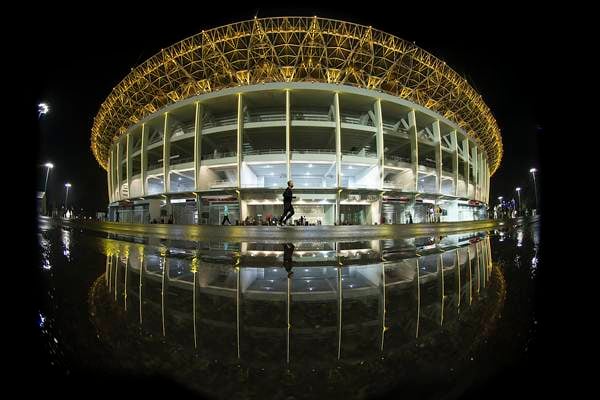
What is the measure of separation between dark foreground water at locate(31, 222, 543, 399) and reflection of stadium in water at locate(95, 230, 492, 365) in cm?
1

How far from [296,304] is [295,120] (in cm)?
2429

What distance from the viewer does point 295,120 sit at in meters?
24.4

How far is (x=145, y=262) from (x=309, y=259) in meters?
2.56

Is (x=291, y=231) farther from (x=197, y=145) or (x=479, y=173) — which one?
(x=479, y=173)

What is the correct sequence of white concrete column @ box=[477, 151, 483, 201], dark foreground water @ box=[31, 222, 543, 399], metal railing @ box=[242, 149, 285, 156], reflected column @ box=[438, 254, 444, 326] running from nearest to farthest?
dark foreground water @ box=[31, 222, 543, 399] → reflected column @ box=[438, 254, 444, 326] → metal railing @ box=[242, 149, 285, 156] → white concrete column @ box=[477, 151, 483, 201]

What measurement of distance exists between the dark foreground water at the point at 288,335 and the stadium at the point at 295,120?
19382 millimetres

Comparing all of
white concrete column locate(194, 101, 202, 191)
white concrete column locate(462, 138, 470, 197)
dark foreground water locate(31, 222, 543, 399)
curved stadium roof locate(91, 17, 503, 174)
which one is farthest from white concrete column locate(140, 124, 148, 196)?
white concrete column locate(462, 138, 470, 197)

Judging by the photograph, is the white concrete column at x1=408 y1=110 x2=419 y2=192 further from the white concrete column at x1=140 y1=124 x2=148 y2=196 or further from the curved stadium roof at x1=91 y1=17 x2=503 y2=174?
the white concrete column at x1=140 y1=124 x2=148 y2=196

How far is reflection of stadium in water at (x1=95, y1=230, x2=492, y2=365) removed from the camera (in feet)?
4.20

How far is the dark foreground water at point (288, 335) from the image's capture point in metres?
1.01

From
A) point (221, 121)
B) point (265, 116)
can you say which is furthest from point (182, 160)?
point (265, 116)

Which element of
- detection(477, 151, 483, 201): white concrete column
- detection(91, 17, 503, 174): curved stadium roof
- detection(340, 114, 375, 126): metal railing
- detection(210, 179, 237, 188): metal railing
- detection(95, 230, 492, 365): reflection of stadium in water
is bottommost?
detection(95, 230, 492, 365): reflection of stadium in water

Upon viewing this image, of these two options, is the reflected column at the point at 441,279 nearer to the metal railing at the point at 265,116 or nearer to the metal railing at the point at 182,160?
the metal railing at the point at 265,116

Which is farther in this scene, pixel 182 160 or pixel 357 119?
pixel 182 160
